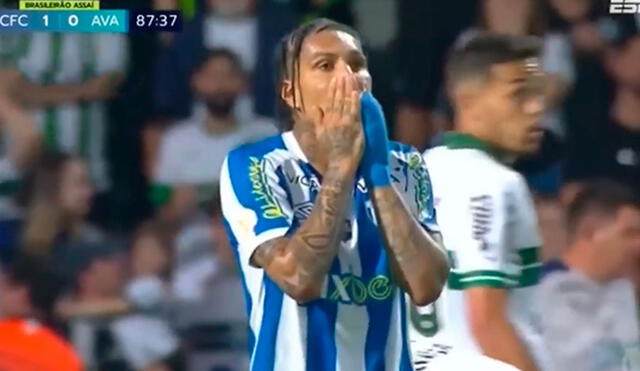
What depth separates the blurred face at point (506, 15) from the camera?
4273 millimetres

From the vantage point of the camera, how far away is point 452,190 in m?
3.08

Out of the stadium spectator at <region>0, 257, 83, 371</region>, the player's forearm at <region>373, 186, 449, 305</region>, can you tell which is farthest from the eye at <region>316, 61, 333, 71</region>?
the stadium spectator at <region>0, 257, 83, 371</region>

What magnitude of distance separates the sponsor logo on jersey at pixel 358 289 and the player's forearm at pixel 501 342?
44 centimetres

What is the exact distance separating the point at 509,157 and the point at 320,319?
0.83 m

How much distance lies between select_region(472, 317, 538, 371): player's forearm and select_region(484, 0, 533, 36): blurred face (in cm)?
149

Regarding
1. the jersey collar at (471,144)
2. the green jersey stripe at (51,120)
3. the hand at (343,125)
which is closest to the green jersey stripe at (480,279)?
the jersey collar at (471,144)

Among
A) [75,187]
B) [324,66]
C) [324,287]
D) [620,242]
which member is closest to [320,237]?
[324,287]

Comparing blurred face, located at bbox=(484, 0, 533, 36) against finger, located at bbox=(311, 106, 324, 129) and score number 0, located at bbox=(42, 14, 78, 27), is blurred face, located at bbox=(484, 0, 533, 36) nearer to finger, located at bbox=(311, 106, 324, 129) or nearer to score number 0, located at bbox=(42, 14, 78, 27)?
score number 0, located at bbox=(42, 14, 78, 27)

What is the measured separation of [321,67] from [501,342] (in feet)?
2.29

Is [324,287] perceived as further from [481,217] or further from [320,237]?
[481,217]

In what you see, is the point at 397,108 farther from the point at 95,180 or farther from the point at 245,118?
the point at 95,180

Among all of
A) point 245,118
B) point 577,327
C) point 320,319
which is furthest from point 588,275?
point 320,319

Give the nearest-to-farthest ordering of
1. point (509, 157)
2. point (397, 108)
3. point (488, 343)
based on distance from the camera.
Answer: point (488, 343)
point (509, 157)
point (397, 108)

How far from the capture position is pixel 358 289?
254 cm
